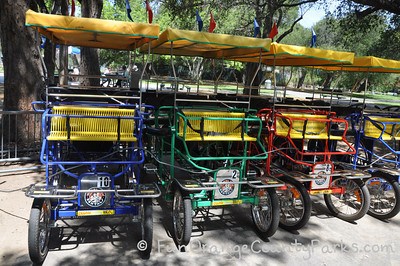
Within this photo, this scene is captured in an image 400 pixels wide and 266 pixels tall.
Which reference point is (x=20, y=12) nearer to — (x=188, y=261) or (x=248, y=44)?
(x=248, y=44)

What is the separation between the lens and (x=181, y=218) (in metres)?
4.75

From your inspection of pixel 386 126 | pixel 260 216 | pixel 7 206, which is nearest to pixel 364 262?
pixel 260 216

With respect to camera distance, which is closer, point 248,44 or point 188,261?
point 188,261

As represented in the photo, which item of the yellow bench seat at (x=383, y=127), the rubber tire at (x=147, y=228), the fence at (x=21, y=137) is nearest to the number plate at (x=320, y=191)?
the yellow bench seat at (x=383, y=127)

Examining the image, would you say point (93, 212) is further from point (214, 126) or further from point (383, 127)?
point (383, 127)

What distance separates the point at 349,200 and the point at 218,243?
2761 millimetres

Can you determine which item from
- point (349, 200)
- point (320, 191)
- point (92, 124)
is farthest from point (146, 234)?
point (349, 200)

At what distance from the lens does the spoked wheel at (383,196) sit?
5605 millimetres

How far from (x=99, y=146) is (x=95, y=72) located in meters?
7.00

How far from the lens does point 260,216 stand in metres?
5.12

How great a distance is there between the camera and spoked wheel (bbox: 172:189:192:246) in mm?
4254

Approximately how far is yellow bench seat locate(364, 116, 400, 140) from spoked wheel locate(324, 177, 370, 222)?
1166mm

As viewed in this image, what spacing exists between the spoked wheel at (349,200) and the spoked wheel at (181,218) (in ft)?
8.58

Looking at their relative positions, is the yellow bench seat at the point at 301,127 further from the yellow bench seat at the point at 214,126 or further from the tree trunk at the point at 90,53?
the tree trunk at the point at 90,53
